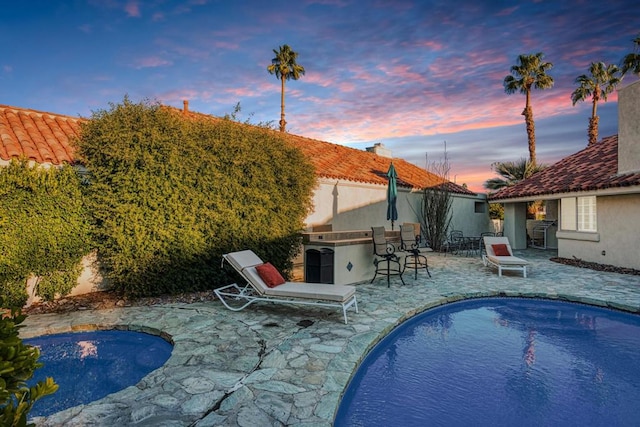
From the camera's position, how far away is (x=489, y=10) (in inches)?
420

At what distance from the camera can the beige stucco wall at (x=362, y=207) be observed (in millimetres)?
13742

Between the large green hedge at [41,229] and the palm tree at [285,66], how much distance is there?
20743 millimetres

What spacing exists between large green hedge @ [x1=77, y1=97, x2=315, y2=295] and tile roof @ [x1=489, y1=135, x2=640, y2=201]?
11.8 metres

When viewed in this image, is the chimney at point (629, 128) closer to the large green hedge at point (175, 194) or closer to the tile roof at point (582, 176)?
the tile roof at point (582, 176)

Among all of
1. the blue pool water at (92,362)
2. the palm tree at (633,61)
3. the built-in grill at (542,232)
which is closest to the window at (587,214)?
the built-in grill at (542,232)

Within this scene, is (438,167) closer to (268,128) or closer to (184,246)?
(268,128)

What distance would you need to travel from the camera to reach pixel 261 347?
5.26 metres

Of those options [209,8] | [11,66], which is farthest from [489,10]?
[11,66]

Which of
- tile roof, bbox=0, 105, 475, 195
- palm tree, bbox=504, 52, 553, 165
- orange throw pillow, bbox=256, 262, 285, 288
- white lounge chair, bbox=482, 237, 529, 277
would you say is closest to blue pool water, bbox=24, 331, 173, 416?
orange throw pillow, bbox=256, 262, 285, 288

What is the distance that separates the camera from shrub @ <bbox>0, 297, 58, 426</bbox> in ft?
5.72

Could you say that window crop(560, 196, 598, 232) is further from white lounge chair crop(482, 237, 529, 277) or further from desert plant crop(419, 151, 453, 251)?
desert plant crop(419, 151, 453, 251)

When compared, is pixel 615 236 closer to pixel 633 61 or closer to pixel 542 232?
pixel 542 232

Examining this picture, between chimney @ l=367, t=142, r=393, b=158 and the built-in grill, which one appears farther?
chimney @ l=367, t=142, r=393, b=158

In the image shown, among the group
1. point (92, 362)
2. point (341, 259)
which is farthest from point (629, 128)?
point (92, 362)
